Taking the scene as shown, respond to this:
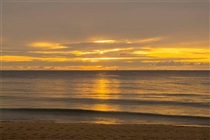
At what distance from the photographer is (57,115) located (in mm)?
23531

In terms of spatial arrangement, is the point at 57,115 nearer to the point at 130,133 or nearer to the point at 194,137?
the point at 130,133

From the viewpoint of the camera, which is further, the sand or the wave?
the wave

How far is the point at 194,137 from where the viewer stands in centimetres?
1322

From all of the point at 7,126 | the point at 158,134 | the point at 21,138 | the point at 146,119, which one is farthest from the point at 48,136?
the point at 146,119

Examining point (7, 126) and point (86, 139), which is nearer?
point (86, 139)

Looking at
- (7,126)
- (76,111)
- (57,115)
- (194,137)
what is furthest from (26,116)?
(194,137)

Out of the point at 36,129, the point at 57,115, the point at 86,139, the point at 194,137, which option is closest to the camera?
the point at 86,139

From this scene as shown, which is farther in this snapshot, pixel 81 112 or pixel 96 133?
pixel 81 112

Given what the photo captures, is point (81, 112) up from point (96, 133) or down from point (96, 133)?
down

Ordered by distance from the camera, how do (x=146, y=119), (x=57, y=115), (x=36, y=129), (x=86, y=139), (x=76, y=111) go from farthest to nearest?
1. (x=76, y=111)
2. (x=57, y=115)
3. (x=146, y=119)
4. (x=36, y=129)
5. (x=86, y=139)

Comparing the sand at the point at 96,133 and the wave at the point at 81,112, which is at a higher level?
the sand at the point at 96,133

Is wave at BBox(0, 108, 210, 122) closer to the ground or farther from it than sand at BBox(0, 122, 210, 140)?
closer to the ground

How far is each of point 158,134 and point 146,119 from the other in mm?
7955

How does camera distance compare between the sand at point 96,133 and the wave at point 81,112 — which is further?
the wave at point 81,112
